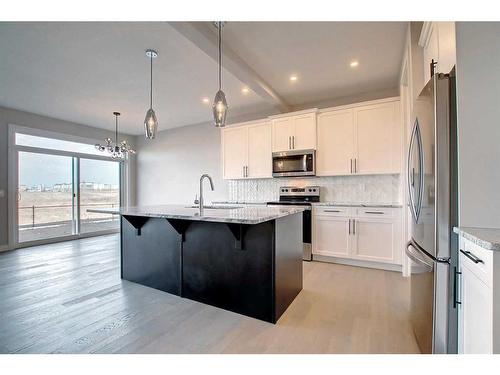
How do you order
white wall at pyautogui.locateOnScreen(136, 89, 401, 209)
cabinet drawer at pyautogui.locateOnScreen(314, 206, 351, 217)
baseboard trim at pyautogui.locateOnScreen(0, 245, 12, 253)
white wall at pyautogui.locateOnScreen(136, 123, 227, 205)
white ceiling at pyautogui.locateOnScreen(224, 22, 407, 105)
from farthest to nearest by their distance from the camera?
white wall at pyautogui.locateOnScreen(136, 123, 227, 205) < baseboard trim at pyautogui.locateOnScreen(0, 245, 12, 253) < white wall at pyautogui.locateOnScreen(136, 89, 401, 209) < cabinet drawer at pyautogui.locateOnScreen(314, 206, 351, 217) < white ceiling at pyautogui.locateOnScreen(224, 22, 407, 105)

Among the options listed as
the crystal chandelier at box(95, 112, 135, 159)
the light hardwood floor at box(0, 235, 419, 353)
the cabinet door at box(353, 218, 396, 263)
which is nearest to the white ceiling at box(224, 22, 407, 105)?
the cabinet door at box(353, 218, 396, 263)

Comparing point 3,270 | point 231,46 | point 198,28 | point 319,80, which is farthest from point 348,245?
point 3,270

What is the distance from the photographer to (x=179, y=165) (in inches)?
233

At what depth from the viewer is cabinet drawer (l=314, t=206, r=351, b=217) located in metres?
3.44

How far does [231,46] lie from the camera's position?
2.67 metres

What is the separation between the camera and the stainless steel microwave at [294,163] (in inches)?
151

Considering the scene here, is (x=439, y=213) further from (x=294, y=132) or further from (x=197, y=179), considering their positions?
(x=197, y=179)

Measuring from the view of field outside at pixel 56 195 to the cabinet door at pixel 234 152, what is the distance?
3.48 meters

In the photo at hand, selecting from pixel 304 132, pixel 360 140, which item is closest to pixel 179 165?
pixel 304 132

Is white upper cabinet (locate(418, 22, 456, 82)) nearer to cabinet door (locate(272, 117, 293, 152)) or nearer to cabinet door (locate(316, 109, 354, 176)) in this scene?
cabinet door (locate(316, 109, 354, 176))

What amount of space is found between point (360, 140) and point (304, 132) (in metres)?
0.86

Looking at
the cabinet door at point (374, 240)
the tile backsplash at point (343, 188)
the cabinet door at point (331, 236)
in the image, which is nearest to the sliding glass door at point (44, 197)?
the tile backsplash at point (343, 188)

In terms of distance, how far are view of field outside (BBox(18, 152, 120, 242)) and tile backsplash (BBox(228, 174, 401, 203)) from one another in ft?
12.6
